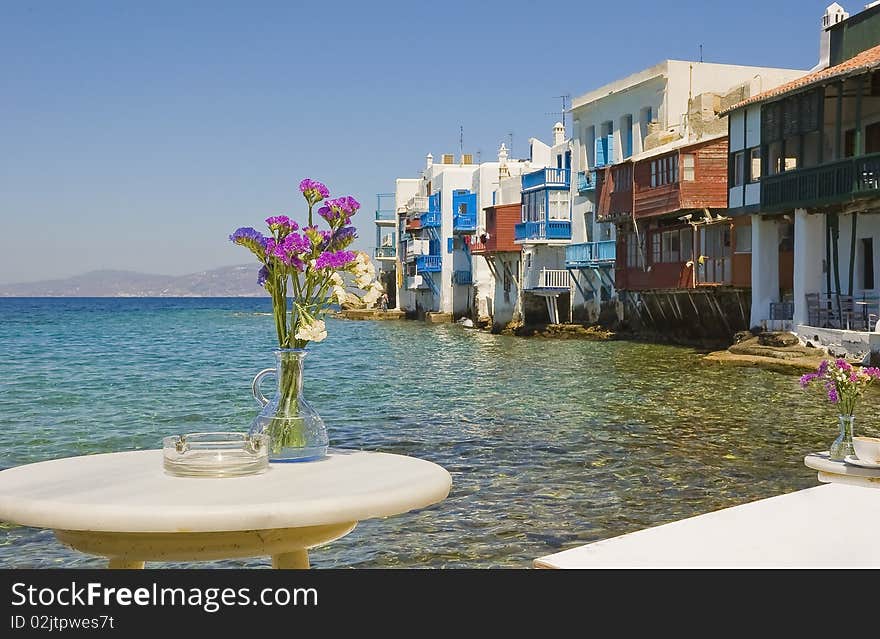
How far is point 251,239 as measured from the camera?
4.91 m

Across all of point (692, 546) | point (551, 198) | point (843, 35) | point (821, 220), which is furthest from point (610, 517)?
point (551, 198)

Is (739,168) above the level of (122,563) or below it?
above

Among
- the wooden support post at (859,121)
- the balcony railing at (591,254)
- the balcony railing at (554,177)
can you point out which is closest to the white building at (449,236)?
the balcony railing at (554,177)

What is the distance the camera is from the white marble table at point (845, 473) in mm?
7156

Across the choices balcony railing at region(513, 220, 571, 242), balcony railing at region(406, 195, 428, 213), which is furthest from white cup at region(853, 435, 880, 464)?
balcony railing at region(406, 195, 428, 213)

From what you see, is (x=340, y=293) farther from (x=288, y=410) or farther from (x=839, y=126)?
A: (x=839, y=126)

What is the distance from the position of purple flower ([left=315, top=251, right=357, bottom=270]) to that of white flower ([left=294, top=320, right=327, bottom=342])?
11.2 inches

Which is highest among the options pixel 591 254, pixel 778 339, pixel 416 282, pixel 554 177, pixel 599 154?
pixel 599 154

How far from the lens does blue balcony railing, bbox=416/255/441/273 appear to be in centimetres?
6950

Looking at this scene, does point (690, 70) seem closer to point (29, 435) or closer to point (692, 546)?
point (29, 435)

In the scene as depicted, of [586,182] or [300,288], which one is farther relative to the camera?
[586,182]

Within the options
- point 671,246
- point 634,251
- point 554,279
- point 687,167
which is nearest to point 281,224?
point 687,167

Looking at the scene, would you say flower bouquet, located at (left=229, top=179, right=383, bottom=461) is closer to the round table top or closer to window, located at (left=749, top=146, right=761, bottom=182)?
the round table top

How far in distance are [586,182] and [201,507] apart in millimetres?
44326
